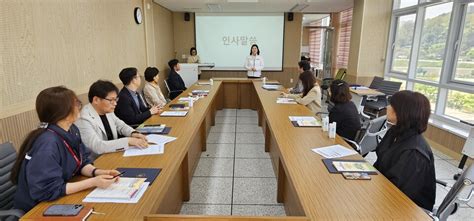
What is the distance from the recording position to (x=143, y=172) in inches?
66.0

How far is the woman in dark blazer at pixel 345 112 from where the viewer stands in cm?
294

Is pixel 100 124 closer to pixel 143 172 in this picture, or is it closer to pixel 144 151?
pixel 144 151

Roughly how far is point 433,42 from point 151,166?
5001 millimetres


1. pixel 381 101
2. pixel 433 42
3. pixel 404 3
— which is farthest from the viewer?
pixel 404 3

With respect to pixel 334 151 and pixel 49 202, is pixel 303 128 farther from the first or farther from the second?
pixel 49 202

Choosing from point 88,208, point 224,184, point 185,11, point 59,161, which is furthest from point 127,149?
point 185,11

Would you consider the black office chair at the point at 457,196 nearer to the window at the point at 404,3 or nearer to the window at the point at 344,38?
the window at the point at 404,3

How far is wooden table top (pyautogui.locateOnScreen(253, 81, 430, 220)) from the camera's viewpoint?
1.31 m

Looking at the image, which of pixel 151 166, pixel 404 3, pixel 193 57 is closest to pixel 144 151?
pixel 151 166

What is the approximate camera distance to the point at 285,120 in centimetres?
301

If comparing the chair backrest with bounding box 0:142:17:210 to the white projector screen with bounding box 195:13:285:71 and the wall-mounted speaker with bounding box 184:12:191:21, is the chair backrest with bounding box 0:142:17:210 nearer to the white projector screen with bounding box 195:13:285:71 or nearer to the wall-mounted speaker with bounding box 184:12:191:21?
the white projector screen with bounding box 195:13:285:71

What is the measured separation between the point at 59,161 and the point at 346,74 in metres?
6.42

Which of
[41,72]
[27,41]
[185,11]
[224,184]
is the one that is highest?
[185,11]

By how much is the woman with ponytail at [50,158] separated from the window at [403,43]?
5.76m
